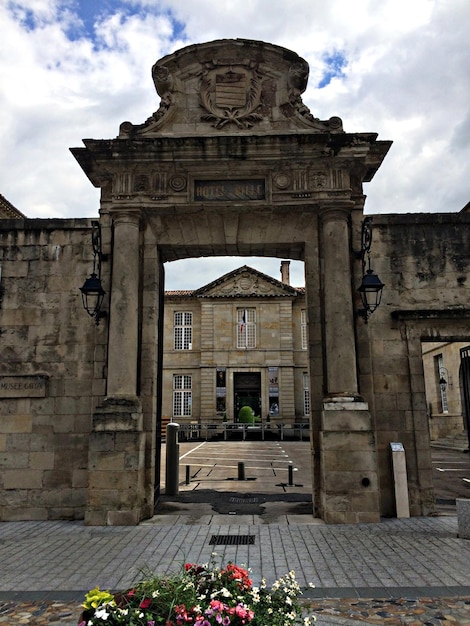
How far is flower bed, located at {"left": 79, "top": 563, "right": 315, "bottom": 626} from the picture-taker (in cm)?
234

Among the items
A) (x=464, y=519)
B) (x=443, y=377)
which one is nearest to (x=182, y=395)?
(x=443, y=377)

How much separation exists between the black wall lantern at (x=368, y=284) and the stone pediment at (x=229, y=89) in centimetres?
231

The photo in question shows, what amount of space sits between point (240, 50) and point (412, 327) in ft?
19.5

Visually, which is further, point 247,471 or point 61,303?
point 247,471

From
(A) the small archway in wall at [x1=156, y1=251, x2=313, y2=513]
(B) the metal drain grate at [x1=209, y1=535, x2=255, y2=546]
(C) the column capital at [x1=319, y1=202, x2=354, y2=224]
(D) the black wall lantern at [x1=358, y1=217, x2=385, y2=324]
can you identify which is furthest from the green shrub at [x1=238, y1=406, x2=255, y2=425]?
(B) the metal drain grate at [x1=209, y1=535, x2=255, y2=546]

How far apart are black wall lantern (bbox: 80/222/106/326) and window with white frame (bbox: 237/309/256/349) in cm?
2741

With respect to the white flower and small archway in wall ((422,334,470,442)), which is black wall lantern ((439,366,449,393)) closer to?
small archway in wall ((422,334,470,442))

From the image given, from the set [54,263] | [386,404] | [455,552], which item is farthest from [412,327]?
[54,263]

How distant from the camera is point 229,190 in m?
8.73

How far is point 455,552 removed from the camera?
19.3 ft

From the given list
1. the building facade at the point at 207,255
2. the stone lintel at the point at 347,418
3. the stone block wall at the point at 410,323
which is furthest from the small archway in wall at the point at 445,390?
the stone lintel at the point at 347,418

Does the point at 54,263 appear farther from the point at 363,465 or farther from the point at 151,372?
the point at 363,465

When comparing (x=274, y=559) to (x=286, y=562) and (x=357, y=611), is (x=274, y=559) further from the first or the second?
(x=357, y=611)

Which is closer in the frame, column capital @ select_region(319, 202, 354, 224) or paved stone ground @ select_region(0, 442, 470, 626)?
paved stone ground @ select_region(0, 442, 470, 626)
